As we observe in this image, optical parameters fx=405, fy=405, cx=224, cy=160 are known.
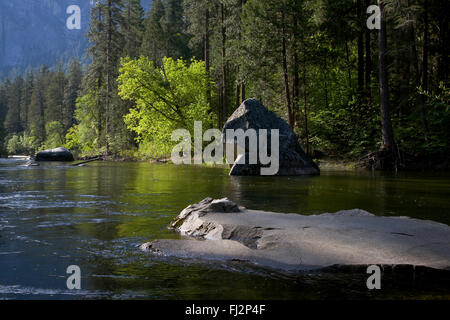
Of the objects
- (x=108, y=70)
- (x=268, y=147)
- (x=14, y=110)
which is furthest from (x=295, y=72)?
(x=14, y=110)

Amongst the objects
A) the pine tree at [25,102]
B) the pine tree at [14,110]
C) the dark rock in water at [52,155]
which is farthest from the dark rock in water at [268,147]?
the pine tree at [14,110]

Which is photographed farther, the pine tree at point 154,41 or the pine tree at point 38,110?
the pine tree at point 38,110

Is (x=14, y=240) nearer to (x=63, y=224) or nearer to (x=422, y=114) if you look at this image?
(x=63, y=224)

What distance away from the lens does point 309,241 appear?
4676mm

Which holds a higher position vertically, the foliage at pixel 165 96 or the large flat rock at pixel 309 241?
the foliage at pixel 165 96

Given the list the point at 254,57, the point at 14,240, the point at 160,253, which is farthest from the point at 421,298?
the point at 254,57

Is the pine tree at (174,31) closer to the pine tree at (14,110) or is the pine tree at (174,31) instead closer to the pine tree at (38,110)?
the pine tree at (38,110)

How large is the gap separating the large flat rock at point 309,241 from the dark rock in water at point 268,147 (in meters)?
11.4

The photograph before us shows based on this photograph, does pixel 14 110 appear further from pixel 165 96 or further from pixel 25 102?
pixel 165 96

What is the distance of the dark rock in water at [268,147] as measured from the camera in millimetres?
17656

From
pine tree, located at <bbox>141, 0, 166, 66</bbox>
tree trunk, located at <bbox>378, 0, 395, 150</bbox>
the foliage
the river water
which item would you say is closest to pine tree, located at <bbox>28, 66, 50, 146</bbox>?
pine tree, located at <bbox>141, 0, 166, 66</bbox>

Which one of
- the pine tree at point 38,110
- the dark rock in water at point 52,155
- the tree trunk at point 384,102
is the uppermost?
the pine tree at point 38,110

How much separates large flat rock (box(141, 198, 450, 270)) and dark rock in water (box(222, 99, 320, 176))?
450 inches

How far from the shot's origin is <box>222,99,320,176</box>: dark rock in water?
57.9ft
